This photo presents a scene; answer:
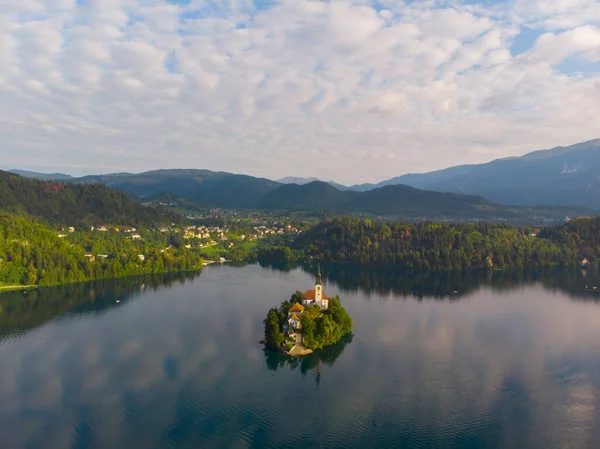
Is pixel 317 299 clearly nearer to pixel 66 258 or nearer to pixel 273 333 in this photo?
pixel 273 333

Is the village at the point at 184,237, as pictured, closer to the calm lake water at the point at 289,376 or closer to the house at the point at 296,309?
the calm lake water at the point at 289,376

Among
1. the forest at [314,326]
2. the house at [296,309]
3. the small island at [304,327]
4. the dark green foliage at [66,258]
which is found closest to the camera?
the small island at [304,327]

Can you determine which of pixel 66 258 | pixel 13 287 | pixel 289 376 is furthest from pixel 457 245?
pixel 13 287

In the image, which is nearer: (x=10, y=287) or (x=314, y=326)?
(x=314, y=326)

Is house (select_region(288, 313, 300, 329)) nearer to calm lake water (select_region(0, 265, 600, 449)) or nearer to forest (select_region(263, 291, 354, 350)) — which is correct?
forest (select_region(263, 291, 354, 350))

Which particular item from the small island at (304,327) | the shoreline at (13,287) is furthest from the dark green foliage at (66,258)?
the small island at (304,327)

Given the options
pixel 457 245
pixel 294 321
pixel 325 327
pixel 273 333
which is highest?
pixel 457 245
